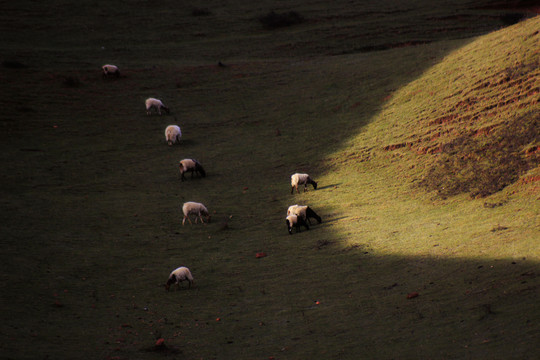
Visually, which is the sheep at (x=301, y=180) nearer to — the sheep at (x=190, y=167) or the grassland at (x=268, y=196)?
the grassland at (x=268, y=196)

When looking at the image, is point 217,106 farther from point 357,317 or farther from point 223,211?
point 357,317

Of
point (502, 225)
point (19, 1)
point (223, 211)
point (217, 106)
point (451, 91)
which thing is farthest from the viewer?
point (19, 1)

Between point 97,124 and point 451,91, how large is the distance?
2342 centimetres

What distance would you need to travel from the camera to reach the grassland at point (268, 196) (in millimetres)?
12328

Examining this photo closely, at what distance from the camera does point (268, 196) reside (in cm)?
2620

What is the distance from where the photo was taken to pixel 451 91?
30.9 m

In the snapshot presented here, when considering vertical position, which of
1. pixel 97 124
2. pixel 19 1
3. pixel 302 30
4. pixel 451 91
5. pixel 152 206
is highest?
pixel 19 1

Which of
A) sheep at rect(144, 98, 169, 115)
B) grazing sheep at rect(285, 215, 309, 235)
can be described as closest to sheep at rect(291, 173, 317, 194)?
grazing sheep at rect(285, 215, 309, 235)

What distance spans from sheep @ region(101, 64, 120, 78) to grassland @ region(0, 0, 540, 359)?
0.86 meters

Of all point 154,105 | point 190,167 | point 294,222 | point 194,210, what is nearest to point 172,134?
point 154,105

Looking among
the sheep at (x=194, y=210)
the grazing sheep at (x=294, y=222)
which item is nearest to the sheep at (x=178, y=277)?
the grazing sheep at (x=294, y=222)

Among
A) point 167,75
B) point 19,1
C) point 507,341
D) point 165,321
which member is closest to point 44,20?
point 19,1

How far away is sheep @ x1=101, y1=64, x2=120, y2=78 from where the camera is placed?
44812 mm

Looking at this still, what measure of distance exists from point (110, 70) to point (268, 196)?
2488 cm
